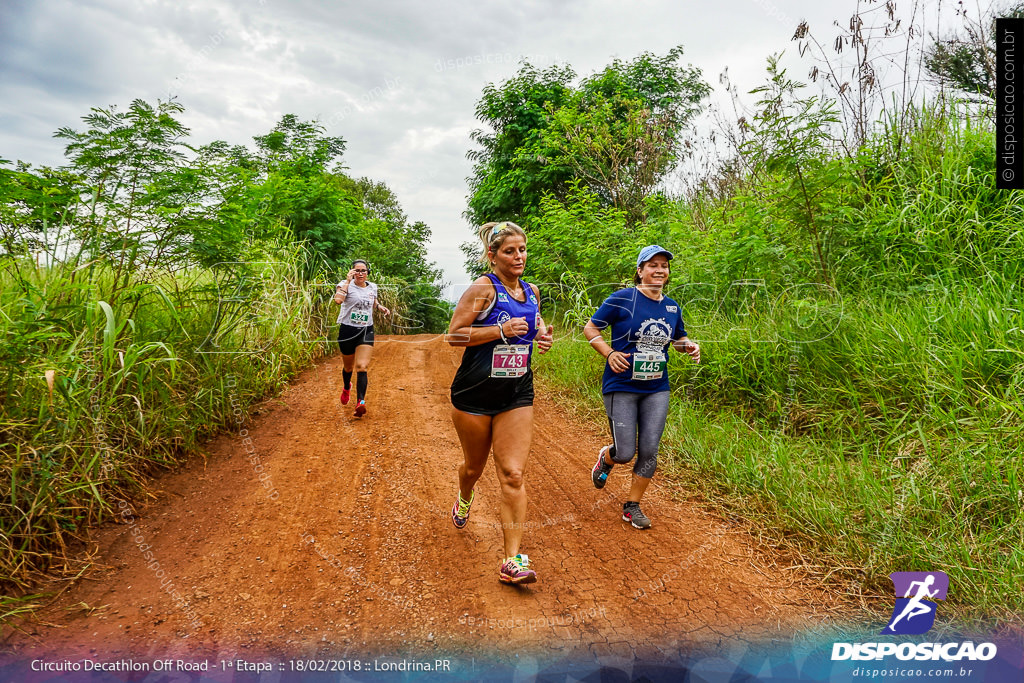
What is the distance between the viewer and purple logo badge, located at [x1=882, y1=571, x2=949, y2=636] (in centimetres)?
260

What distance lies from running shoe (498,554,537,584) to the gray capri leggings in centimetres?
117

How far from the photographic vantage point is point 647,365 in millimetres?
3672

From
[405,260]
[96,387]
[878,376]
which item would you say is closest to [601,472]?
[878,376]

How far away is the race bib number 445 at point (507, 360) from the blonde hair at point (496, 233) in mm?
610

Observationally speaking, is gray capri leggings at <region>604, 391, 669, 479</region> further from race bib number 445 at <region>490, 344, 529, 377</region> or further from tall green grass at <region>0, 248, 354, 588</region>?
tall green grass at <region>0, 248, 354, 588</region>

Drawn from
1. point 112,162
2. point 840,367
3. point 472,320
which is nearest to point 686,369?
point 840,367

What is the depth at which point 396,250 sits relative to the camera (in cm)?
1619

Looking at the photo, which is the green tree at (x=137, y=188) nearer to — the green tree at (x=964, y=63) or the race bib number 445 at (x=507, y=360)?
the race bib number 445 at (x=507, y=360)

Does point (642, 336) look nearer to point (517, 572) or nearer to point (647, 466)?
point (647, 466)

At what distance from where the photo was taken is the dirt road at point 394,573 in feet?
8.55

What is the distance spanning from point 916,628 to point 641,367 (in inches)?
78.0

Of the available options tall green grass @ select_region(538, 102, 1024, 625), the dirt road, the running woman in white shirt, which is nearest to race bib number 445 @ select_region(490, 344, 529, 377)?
the dirt road

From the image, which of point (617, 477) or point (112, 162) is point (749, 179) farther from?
point (112, 162)

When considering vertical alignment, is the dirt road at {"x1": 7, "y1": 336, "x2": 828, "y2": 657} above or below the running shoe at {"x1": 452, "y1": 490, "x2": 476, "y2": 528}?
below
